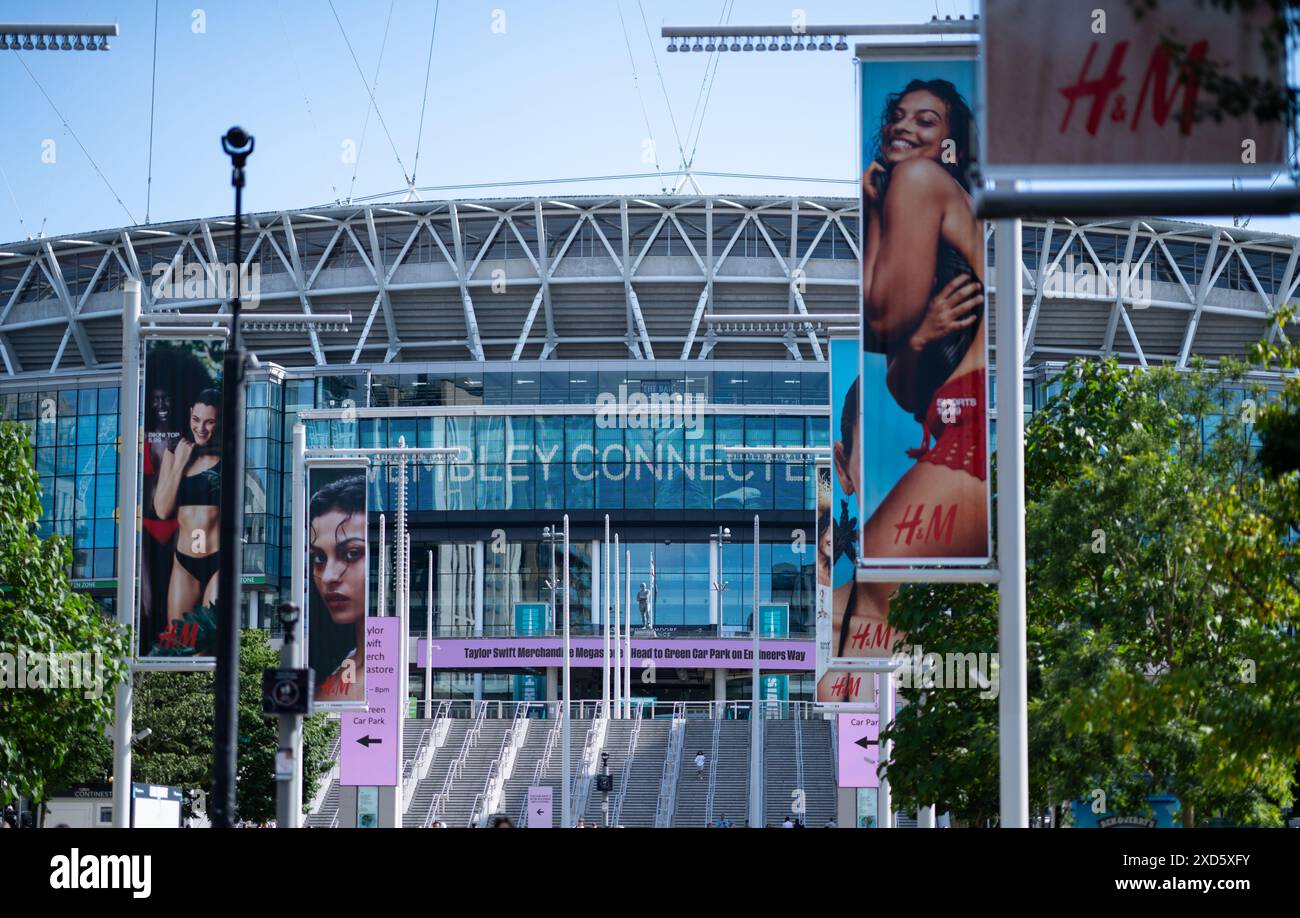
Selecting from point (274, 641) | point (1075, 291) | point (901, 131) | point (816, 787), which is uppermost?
point (1075, 291)

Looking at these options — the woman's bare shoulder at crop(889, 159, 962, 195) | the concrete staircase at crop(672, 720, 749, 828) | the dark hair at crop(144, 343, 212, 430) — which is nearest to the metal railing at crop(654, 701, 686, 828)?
the concrete staircase at crop(672, 720, 749, 828)

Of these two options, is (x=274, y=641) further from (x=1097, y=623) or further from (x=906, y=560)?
(x=906, y=560)

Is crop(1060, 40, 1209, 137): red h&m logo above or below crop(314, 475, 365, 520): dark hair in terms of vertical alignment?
above

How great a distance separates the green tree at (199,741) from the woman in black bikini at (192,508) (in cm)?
3258

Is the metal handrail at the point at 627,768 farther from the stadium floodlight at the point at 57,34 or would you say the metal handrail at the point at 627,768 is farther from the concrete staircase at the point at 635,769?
the stadium floodlight at the point at 57,34

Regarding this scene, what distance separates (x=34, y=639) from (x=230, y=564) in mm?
8220

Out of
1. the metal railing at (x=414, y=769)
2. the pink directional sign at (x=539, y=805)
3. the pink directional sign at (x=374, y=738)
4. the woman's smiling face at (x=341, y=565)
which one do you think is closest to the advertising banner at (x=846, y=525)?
the woman's smiling face at (x=341, y=565)

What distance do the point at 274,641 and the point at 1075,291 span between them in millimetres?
50081

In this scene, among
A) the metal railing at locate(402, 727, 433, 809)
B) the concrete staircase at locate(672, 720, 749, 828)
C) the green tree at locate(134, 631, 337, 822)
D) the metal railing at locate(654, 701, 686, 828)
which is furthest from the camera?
the metal railing at locate(402, 727, 433, 809)

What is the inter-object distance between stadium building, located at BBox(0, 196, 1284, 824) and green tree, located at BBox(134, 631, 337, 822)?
120 ft

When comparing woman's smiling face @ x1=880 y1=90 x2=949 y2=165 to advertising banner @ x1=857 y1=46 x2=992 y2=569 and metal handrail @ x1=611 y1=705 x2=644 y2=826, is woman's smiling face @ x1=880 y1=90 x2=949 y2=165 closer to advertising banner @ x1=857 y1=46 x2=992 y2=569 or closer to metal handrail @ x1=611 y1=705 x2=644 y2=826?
advertising banner @ x1=857 y1=46 x2=992 y2=569

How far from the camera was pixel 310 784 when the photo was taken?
5994cm

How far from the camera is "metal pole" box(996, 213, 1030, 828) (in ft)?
52.1
